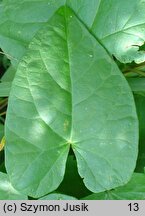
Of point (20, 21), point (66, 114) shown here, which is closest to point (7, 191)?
point (66, 114)

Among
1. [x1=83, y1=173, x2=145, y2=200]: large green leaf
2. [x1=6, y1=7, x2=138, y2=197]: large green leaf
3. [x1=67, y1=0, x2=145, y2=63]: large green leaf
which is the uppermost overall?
[x1=67, y1=0, x2=145, y2=63]: large green leaf

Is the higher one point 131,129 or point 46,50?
point 46,50

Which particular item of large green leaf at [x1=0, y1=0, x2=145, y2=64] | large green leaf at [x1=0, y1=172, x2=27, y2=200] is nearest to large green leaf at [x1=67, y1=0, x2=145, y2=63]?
large green leaf at [x1=0, y1=0, x2=145, y2=64]

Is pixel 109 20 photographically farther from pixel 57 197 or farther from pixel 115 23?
pixel 57 197

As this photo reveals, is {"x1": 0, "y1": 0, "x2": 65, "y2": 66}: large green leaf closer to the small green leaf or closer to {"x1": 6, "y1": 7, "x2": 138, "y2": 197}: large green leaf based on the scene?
{"x1": 6, "y1": 7, "x2": 138, "y2": 197}: large green leaf

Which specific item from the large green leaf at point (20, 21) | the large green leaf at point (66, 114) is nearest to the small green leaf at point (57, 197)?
the large green leaf at point (66, 114)

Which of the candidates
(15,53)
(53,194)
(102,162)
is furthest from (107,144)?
(15,53)

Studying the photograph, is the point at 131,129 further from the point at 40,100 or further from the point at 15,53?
the point at 15,53
